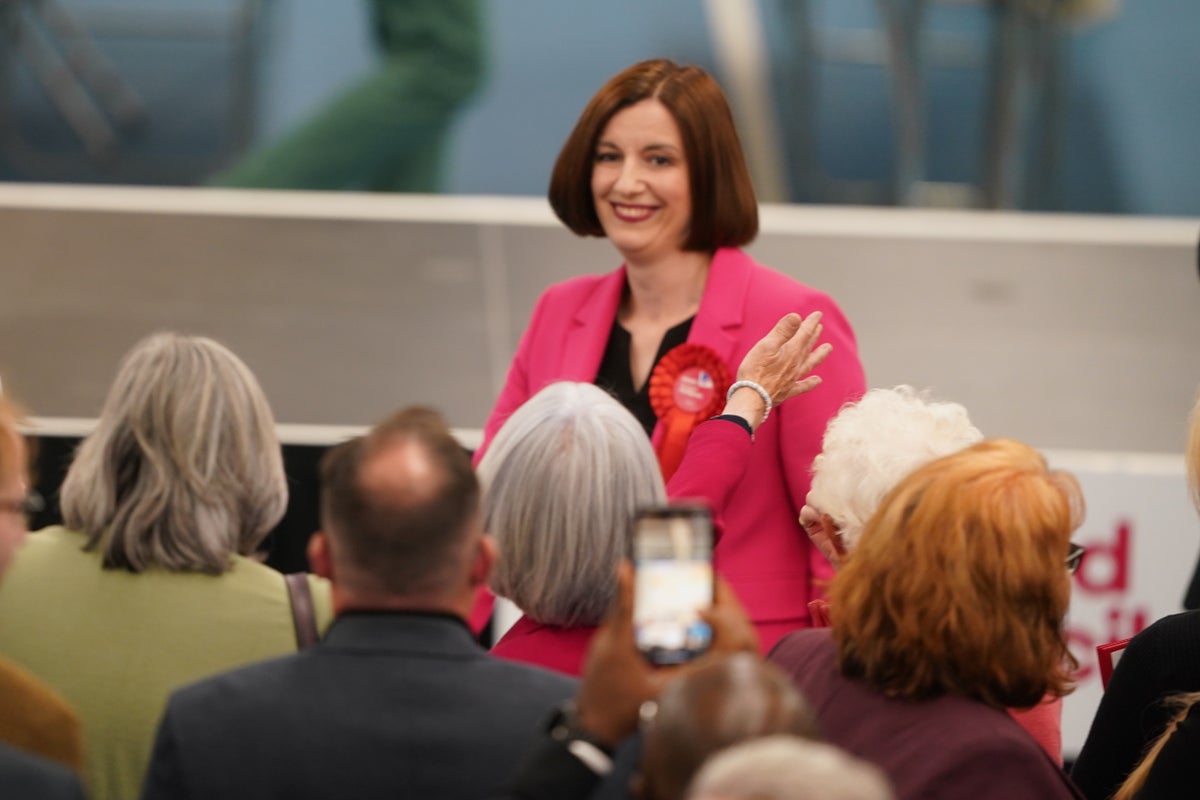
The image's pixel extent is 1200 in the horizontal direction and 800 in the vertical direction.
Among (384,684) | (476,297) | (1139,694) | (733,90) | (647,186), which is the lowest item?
(1139,694)

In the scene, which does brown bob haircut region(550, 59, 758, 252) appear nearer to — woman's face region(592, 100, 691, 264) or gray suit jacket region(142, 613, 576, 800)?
woman's face region(592, 100, 691, 264)

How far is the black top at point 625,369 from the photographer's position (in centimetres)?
332

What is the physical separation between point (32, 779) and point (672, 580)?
638mm

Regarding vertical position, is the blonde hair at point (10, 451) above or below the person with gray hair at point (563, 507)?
above

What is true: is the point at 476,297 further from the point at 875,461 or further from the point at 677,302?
the point at 875,461

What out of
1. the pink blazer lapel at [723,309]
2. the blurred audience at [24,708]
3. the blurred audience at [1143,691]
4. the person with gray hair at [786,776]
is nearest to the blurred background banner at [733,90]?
the pink blazer lapel at [723,309]

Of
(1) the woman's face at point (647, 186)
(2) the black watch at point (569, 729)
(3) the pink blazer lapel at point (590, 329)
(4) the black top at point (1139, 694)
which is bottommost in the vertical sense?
(4) the black top at point (1139, 694)

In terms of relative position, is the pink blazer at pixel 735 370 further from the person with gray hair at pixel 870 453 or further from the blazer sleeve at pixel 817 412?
the person with gray hair at pixel 870 453

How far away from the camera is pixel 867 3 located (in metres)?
8.46

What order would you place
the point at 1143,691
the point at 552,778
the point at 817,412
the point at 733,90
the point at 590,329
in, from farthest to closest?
the point at 733,90, the point at 590,329, the point at 817,412, the point at 1143,691, the point at 552,778

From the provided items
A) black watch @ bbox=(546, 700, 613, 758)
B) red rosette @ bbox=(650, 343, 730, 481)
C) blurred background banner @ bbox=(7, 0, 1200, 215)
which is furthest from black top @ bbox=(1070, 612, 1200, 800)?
blurred background banner @ bbox=(7, 0, 1200, 215)

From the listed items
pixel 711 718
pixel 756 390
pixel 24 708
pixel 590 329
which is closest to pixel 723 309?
pixel 590 329

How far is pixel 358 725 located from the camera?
185 centimetres

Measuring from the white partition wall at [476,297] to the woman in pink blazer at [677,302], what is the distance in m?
2.88
